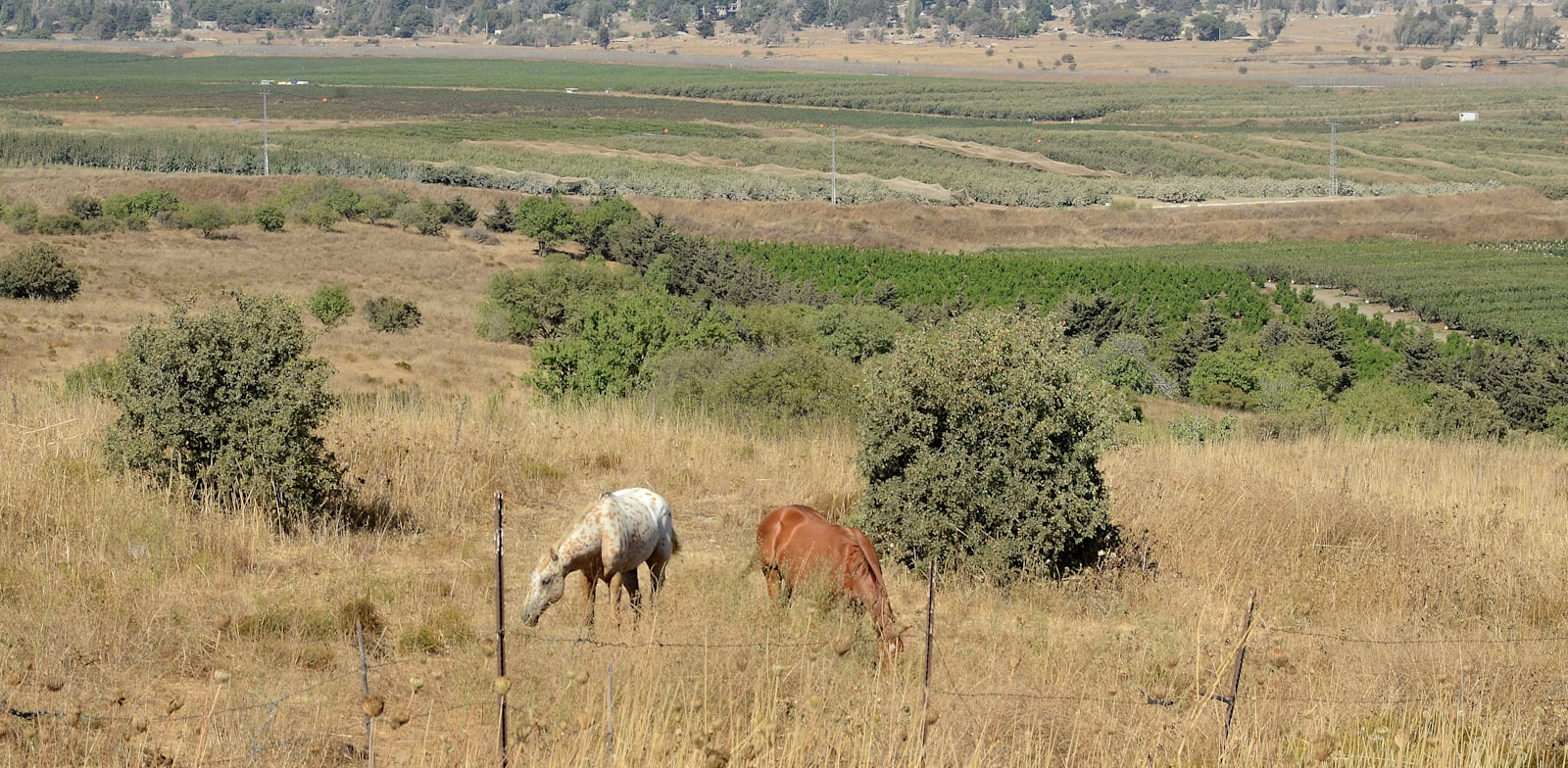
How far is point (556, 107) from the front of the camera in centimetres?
14662

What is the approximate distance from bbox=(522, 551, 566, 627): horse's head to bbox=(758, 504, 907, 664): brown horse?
1.22 m

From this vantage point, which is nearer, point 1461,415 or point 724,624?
point 724,624

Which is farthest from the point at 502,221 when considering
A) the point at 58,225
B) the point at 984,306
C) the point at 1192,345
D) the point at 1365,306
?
the point at 1365,306

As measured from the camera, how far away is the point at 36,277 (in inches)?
1753

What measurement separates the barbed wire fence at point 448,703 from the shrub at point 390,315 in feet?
134

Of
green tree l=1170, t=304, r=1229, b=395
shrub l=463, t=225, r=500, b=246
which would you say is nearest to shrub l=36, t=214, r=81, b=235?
shrub l=463, t=225, r=500, b=246

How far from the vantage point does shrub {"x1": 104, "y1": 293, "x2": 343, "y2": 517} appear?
9.16 m

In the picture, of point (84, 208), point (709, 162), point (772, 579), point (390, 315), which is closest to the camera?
point (772, 579)

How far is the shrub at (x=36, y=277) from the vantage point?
4412cm

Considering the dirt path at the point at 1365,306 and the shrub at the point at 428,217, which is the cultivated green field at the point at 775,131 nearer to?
the shrub at the point at 428,217

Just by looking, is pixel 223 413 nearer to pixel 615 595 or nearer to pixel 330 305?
pixel 615 595

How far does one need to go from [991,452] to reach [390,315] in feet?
131

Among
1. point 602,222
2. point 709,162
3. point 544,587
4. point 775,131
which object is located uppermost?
point 775,131

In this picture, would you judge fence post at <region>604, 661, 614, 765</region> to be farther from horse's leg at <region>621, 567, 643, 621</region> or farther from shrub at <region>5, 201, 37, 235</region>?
shrub at <region>5, 201, 37, 235</region>
